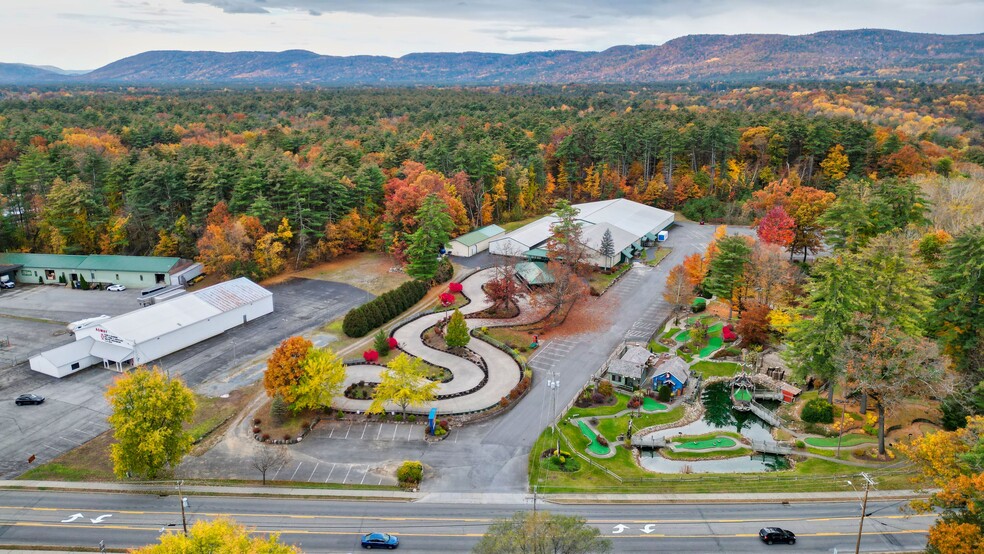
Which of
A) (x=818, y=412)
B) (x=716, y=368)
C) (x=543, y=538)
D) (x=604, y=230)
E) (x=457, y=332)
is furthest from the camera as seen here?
(x=604, y=230)

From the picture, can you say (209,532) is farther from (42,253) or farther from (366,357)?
(42,253)

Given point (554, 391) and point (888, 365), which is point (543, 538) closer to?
point (554, 391)

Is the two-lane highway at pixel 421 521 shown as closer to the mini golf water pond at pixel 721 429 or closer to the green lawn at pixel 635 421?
the mini golf water pond at pixel 721 429

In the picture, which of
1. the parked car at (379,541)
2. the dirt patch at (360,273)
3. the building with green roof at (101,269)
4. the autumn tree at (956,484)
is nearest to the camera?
the autumn tree at (956,484)

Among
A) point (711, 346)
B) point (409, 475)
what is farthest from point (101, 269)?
point (711, 346)

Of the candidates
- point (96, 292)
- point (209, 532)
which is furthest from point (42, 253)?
point (209, 532)

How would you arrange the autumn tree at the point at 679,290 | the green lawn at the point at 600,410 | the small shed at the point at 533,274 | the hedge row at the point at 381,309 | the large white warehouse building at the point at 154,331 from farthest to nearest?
the small shed at the point at 533,274 → the autumn tree at the point at 679,290 → the hedge row at the point at 381,309 → the large white warehouse building at the point at 154,331 → the green lawn at the point at 600,410

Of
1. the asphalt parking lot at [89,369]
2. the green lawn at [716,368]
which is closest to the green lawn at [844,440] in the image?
the green lawn at [716,368]
